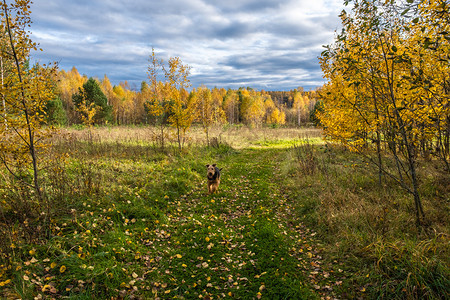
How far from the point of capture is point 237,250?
4.90m

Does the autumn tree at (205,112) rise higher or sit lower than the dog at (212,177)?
higher

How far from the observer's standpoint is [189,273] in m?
4.15

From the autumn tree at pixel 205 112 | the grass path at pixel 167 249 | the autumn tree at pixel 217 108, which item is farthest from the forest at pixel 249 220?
the autumn tree at pixel 217 108

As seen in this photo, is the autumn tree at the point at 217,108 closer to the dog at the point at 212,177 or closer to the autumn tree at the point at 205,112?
the autumn tree at the point at 205,112

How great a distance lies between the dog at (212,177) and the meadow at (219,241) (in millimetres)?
251

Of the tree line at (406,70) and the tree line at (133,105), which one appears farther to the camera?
the tree line at (133,105)

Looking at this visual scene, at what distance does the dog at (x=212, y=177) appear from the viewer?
7.49 m

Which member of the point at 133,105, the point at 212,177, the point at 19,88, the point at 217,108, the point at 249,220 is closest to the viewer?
the point at 19,88

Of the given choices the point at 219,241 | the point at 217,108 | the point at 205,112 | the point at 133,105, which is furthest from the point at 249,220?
the point at 133,105

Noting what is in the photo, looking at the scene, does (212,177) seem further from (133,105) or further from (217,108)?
(133,105)

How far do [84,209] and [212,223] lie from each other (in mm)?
3129

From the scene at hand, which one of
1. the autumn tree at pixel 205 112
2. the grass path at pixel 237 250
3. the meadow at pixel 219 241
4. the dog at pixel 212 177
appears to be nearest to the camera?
the meadow at pixel 219 241

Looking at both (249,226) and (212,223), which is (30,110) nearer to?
(212,223)

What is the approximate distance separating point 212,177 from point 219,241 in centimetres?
270
